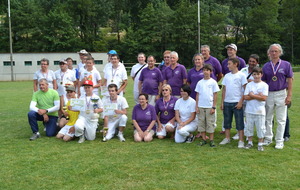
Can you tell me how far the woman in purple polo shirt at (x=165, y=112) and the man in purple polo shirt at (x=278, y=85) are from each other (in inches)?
80.0

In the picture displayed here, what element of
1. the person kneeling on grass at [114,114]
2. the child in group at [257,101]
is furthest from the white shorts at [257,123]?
the person kneeling on grass at [114,114]

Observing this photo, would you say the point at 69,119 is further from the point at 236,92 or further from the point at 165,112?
the point at 236,92

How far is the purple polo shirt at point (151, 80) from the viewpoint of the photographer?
7605 mm

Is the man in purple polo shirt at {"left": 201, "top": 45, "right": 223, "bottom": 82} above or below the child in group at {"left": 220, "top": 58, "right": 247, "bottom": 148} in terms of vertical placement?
above

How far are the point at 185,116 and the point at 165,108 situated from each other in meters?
0.52

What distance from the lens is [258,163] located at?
5.11 meters

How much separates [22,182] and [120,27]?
2162 inches

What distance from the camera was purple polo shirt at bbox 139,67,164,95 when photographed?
299 inches

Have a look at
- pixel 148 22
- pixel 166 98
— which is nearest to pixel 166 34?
pixel 148 22

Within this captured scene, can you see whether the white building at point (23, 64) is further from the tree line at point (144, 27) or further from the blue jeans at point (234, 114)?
the blue jeans at point (234, 114)

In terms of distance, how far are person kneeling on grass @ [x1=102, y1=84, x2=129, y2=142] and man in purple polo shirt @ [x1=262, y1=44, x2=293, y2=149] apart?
308 centimetres

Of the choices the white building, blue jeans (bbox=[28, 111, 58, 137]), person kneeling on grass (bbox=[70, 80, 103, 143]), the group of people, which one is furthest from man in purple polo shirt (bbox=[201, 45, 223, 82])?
the white building

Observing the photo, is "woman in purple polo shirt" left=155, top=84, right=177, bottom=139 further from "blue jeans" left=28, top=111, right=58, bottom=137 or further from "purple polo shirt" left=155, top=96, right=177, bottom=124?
"blue jeans" left=28, top=111, right=58, bottom=137

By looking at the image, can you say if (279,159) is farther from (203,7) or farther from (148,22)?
(203,7)
